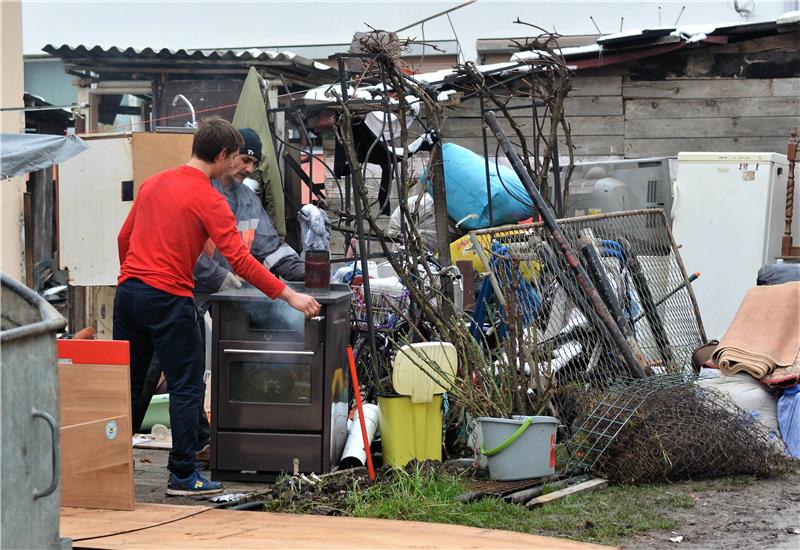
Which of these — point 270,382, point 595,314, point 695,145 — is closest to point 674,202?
point 695,145

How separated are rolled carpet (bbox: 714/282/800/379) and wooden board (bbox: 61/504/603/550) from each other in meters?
2.95

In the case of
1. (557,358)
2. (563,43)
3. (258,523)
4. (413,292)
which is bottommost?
(258,523)

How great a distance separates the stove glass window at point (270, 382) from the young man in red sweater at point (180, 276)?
1.45 feet

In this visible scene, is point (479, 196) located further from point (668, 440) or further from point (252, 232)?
point (668, 440)

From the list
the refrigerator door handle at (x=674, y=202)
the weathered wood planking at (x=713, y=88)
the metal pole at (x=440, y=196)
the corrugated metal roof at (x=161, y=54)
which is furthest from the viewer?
the corrugated metal roof at (x=161, y=54)

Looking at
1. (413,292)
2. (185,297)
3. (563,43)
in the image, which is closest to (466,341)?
(413,292)

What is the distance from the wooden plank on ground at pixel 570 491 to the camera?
5.73 m

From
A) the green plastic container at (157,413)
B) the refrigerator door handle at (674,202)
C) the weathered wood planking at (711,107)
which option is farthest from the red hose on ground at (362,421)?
the weathered wood planking at (711,107)

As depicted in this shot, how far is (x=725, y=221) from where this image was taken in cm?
1113

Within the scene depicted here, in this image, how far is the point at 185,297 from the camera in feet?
19.5

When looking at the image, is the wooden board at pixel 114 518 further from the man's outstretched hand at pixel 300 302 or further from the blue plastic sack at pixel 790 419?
the blue plastic sack at pixel 790 419

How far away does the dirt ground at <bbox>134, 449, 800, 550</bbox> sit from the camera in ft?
16.8

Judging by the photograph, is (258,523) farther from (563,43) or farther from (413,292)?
(563,43)

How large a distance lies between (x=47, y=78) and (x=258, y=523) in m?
23.1
